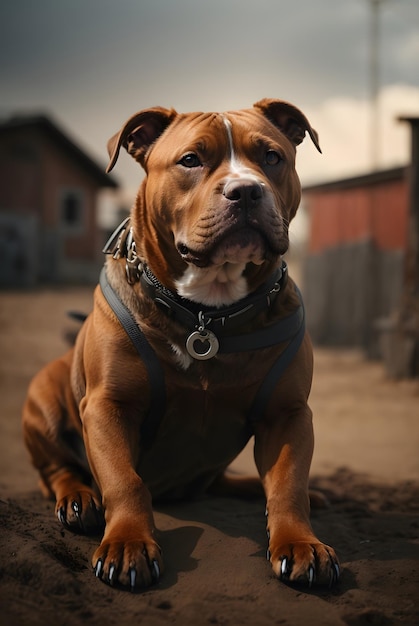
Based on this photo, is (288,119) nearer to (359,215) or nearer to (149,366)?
(149,366)

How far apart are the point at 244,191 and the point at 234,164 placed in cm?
28

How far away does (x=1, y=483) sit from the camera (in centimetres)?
595

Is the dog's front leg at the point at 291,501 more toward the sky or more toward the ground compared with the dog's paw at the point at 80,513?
more toward the sky

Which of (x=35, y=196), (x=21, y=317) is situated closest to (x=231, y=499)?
(x=21, y=317)

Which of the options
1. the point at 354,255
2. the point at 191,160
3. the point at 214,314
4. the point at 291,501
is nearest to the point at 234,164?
the point at 191,160

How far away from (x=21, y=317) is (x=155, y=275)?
13209mm

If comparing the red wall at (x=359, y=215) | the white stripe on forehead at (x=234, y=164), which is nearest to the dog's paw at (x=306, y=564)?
the white stripe on forehead at (x=234, y=164)

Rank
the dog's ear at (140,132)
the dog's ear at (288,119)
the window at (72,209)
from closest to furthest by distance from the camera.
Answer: the dog's ear at (140,132)
the dog's ear at (288,119)
the window at (72,209)

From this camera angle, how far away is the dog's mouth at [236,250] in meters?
3.25

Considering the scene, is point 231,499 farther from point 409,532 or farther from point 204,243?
point 204,243

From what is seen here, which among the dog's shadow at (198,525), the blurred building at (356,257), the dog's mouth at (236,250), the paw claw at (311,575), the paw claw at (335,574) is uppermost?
the dog's mouth at (236,250)

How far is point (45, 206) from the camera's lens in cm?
2409

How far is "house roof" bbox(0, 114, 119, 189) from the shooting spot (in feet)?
76.7

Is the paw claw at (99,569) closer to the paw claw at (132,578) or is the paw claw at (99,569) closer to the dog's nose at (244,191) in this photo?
the paw claw at (132,578)
